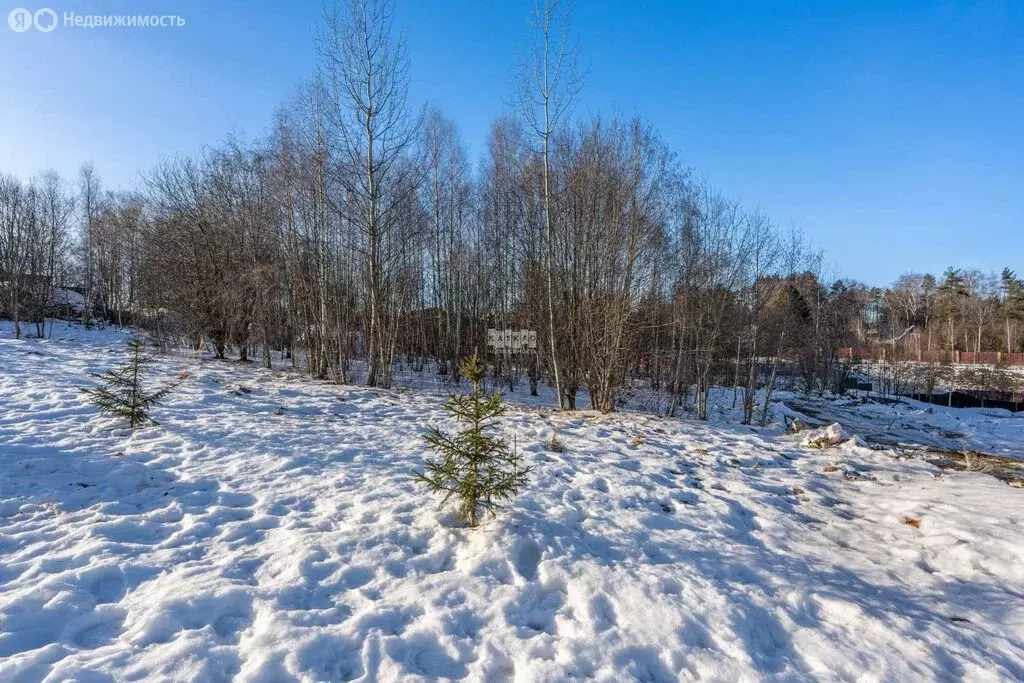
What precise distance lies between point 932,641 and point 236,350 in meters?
20.6

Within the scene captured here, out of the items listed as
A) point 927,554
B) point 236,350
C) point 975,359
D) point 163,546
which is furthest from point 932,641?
point 975,359

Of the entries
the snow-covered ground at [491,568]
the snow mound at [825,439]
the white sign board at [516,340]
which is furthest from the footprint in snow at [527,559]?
the white sign board at [516,340]

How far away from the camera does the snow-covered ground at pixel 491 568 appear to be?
2.46 m

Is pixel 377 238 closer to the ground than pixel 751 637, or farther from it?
farther from it

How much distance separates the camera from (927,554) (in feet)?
12.0

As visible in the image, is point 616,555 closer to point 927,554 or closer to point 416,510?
point 416,510

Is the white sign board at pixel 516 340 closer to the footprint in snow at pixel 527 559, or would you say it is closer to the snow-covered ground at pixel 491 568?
the snow-covered ground at pixel 491 568

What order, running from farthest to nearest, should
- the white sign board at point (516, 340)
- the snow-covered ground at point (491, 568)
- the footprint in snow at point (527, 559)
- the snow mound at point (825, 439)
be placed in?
1. the white sign board at point (516, 340)
2. the snow mound at point (825, 439)
3. the footprint in snow at point (527, 559)
4. the snow-covered ground at point (491, 568)

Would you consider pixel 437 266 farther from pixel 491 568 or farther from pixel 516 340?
pixel 491 568

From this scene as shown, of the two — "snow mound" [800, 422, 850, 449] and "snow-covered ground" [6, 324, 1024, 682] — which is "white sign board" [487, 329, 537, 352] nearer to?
"snow mound" [800, 422, 850, 449]

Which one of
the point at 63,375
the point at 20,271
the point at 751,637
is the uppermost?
the point at 20,271

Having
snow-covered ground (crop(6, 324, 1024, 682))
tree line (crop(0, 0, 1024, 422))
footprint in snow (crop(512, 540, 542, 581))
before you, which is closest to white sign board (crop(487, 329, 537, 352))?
tree line (crop(0, 0, 1024, 422))

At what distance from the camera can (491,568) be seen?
329 cm

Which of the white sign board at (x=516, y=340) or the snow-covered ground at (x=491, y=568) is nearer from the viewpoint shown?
the snow-covered ground at (x=491, y=568)
